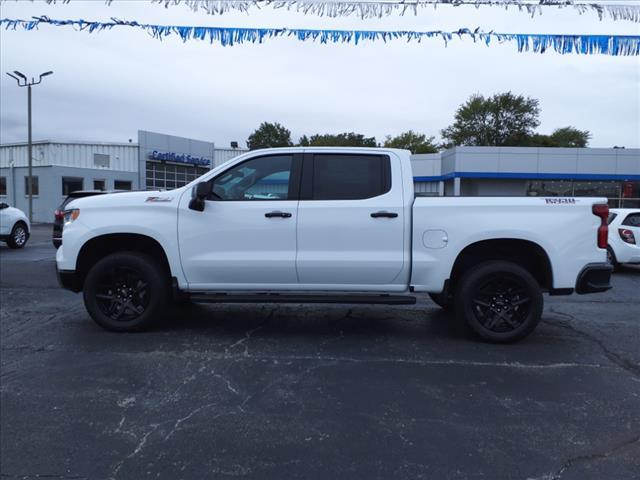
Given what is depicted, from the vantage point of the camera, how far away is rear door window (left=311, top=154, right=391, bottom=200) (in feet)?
17.4

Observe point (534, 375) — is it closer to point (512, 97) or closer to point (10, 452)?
point (10, 452)

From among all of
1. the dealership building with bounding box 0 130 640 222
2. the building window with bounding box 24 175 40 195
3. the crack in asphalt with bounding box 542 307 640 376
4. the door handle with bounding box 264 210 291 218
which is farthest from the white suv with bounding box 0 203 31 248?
the building window with bounding box 24 175 40 195

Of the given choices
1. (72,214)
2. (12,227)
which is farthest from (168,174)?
(72,214)

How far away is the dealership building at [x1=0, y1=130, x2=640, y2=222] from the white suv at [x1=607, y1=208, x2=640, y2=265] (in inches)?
804

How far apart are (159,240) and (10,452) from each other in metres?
2.54

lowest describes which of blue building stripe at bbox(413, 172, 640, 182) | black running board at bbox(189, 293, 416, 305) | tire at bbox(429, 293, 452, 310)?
tire at bbox(429, 293, 452, 310)

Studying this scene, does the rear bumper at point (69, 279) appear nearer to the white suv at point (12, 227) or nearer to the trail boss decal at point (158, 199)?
the trail boss decal at point (158, 199)

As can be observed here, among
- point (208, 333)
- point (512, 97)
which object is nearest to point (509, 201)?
point (208, 333)

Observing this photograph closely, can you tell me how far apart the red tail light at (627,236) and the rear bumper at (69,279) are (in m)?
10.2

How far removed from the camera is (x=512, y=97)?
5762cm

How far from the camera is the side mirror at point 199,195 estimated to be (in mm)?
5145

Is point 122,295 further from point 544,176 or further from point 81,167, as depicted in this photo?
point 544,176

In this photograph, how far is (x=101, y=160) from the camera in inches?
1342

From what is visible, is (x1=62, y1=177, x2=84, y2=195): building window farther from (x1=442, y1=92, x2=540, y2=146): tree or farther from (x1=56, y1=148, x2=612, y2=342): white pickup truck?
(x1=442, y1=92, x2=540, y2=146): tree
